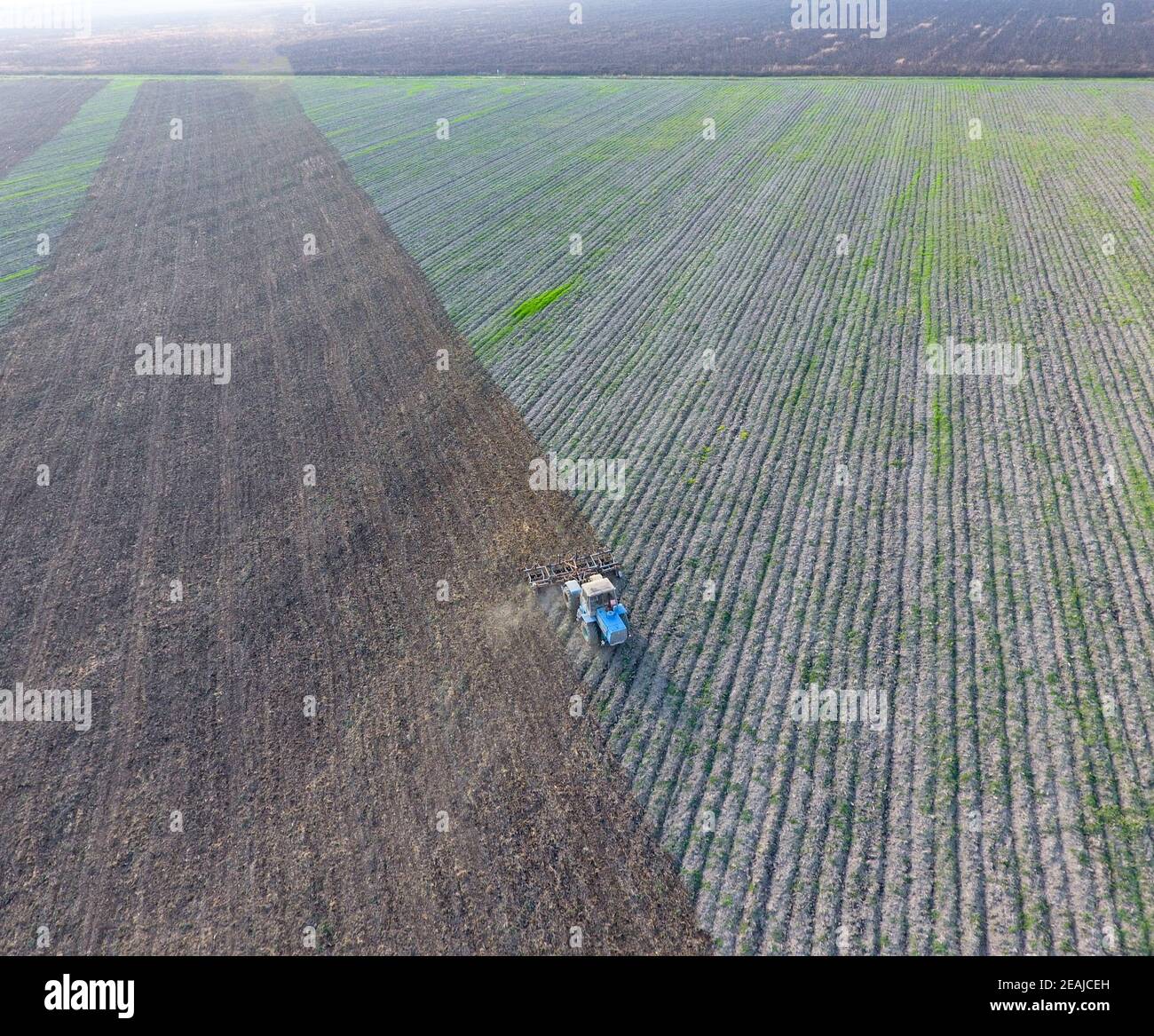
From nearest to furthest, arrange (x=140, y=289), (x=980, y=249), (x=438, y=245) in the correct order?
(x=980, y=249) < (x=140, y=289) < (x=438, y=245)

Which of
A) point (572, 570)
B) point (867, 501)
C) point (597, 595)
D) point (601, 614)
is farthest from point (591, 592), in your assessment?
point (867, 501)

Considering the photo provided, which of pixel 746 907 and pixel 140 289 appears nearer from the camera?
pixel 746 907

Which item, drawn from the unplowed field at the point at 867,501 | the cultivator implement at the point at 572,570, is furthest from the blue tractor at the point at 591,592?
the unplowed field at the point at 867,501

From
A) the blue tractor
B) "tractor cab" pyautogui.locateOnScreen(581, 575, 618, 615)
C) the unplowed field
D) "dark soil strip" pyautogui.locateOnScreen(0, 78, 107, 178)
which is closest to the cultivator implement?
the blue tractor

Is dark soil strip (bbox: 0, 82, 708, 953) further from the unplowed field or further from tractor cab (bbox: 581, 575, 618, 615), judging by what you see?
the unplowed field

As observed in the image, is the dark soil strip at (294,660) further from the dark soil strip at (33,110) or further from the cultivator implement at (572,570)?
the dark soil strip at (33,110)

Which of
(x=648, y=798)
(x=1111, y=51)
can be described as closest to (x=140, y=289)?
(x=648, y=798)

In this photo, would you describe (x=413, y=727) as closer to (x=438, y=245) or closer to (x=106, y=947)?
(x=106, y=947)

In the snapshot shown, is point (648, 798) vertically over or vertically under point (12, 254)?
under
